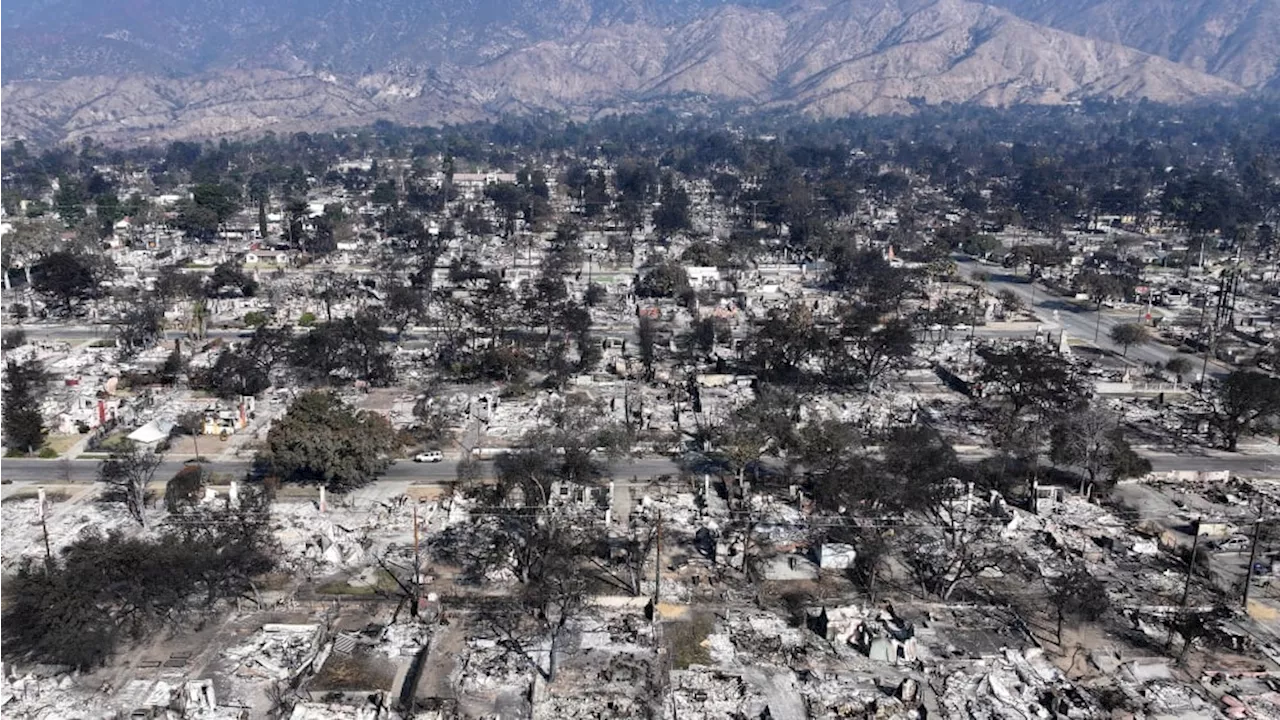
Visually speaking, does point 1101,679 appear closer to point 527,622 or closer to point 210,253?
point 527,622

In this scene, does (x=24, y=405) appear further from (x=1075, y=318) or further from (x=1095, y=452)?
(x=1075, y=318)

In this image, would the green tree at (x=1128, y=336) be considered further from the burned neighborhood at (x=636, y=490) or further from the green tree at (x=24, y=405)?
the green tree at (x=24, y=405)

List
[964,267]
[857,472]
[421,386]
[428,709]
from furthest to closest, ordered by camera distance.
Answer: [964,267]
[421,386]
[857,472]
[428,709]

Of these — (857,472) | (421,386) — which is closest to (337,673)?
(857,472)

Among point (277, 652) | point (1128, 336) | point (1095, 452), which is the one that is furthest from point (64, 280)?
point (1128, 336)

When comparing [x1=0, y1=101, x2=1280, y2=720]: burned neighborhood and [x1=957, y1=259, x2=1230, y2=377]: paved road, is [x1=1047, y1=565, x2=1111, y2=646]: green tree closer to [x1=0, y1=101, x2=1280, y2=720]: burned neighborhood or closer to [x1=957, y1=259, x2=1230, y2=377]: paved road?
[x1=0, y1=101, x2=1280, y2=720]: burned neighborhood

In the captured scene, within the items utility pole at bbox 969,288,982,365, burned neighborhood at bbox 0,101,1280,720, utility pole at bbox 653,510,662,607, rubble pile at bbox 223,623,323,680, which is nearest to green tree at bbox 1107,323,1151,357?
burned neighborhood at bbox 0,101,1280,720
